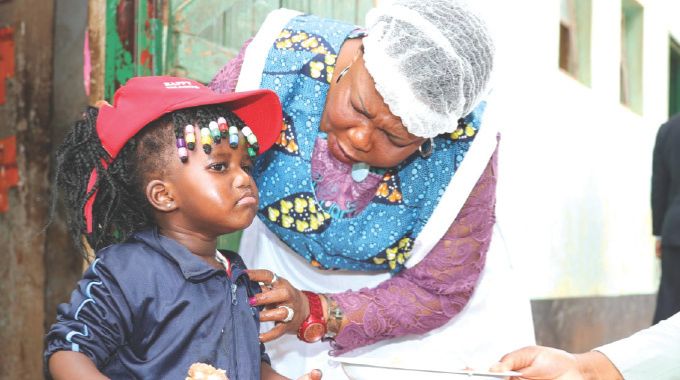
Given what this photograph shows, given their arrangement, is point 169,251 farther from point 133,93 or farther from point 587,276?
point 587,276

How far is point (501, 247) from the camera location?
8.10ft

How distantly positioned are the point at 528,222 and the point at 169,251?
352 centimetres

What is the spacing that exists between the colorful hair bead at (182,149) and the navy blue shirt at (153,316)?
0.18m

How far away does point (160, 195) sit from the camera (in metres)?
1.66

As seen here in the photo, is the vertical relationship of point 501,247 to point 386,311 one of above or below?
above

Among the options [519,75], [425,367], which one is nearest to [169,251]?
[425,367]

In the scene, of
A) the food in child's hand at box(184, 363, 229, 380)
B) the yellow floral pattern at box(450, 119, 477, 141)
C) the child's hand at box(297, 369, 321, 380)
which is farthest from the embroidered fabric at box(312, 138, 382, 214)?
the food in child's hand at box(184, 363, 229, 380)

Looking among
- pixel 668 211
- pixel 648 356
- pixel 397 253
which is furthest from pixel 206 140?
pixel 668 211

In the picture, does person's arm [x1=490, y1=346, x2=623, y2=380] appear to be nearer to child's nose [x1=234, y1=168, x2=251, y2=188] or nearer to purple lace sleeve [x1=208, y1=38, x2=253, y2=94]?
child's nose [x1=234, y1=168, x2=251, y2=188]

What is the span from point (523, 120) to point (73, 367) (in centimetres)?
380

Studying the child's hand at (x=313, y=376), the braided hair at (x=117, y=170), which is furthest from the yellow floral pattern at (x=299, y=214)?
the child's hand at (x=313, y=376)

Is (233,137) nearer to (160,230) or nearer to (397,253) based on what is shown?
(160,230)

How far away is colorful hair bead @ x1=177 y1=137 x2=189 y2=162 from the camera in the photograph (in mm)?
1621

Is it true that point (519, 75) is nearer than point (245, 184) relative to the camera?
No
